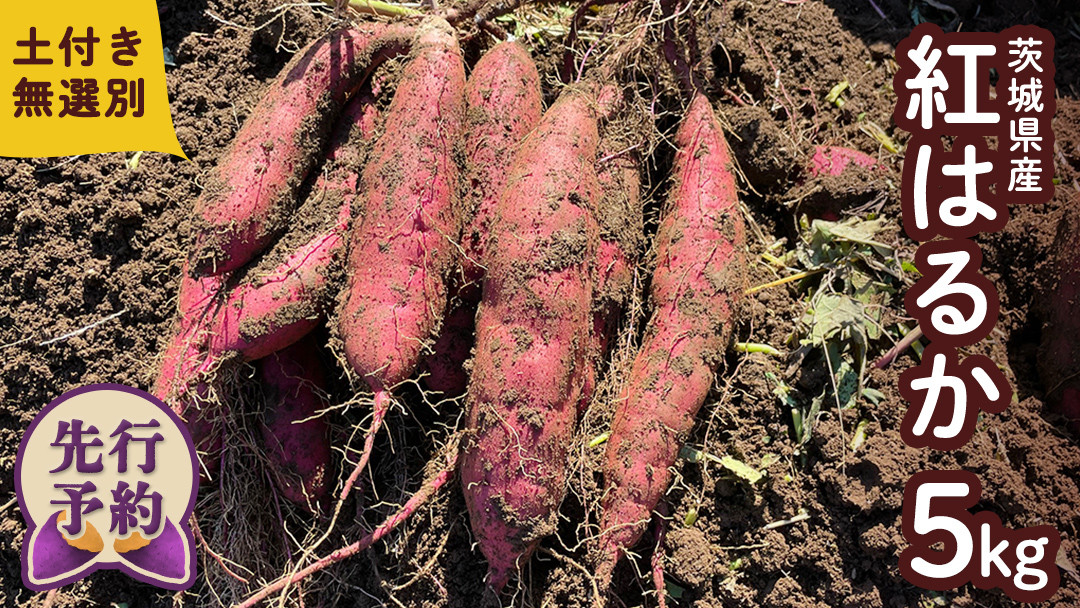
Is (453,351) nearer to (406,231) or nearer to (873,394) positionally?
(406,231)

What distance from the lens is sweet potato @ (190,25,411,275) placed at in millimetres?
1920

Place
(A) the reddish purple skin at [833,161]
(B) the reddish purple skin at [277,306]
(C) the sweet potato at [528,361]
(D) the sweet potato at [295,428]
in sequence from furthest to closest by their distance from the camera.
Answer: (A) the reddish purple skin at [833,161] → (D) the sweet potato at [295,428] → (B) the reddish purple skin at [277,306] → (C) the sweet potato at [528,361]

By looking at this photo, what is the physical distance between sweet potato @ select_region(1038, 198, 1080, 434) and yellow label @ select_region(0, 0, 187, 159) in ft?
7.65

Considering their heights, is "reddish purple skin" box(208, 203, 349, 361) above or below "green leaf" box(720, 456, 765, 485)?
above

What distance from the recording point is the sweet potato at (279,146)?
1.92 meters

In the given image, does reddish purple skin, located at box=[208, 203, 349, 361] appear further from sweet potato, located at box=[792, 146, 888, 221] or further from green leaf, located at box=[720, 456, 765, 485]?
sweet potato, located at box=[792, 146, 888, 221]

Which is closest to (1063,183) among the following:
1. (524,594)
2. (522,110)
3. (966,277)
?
(966,277)

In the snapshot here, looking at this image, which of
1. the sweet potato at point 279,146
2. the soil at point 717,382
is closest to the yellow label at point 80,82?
the soil at point 717,382

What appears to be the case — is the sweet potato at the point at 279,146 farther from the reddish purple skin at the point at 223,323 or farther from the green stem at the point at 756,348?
the green stem at the point at 756,348

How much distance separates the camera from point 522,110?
200cm

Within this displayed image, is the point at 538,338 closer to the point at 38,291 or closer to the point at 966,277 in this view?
the point at 966,277

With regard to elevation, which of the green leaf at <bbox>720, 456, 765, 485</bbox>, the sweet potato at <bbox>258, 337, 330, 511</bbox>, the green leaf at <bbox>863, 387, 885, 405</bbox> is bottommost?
the sweet potato at <bbox>258, 337, 330, 511</bbox>

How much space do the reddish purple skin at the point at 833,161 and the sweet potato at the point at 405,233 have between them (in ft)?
3.12

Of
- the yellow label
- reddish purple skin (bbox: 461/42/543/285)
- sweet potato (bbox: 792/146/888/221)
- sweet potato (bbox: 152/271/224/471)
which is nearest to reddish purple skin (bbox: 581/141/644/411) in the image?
reddish purple skin (bbox: 461/42/543/285)
